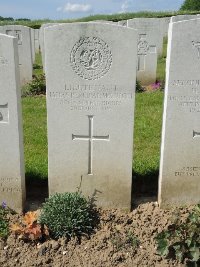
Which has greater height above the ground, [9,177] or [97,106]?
[97,106]

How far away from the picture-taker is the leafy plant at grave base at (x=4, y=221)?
12.6ft

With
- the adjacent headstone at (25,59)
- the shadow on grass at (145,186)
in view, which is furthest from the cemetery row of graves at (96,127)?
the adjacent headstone at (25,59)

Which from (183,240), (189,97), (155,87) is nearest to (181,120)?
(189,97)

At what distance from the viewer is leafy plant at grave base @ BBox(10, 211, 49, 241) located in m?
3.72

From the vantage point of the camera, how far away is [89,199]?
4.27 metres

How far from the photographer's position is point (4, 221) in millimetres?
3980

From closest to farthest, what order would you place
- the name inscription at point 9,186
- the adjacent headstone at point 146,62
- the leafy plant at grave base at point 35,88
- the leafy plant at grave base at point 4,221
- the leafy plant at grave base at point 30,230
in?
the leafy plant at grave base at point 30,230, the leafy plant at grave base at point 4,221, the name inscription at point 9,186, the leafy plant at grave base at point 35,88, the adjacent headstone at point 146,62

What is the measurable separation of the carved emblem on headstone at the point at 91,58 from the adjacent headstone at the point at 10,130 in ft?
1.88

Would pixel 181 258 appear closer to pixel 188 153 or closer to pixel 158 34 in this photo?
pixel 188 153

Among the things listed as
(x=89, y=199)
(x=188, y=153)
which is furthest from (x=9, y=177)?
(x=188, y=153)

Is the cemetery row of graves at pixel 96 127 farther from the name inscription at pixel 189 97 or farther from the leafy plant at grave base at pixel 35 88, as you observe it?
the leafy plant at grave base at pixel 35 88

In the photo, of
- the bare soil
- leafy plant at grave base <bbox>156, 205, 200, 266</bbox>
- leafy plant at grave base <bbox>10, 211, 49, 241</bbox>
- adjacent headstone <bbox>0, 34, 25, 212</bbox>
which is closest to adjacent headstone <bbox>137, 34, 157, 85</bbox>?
adjacent headstone <bbox>0, 34, 25, 212</bbox>

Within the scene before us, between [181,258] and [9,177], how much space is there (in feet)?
6.29

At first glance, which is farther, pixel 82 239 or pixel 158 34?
pixel 158 34
